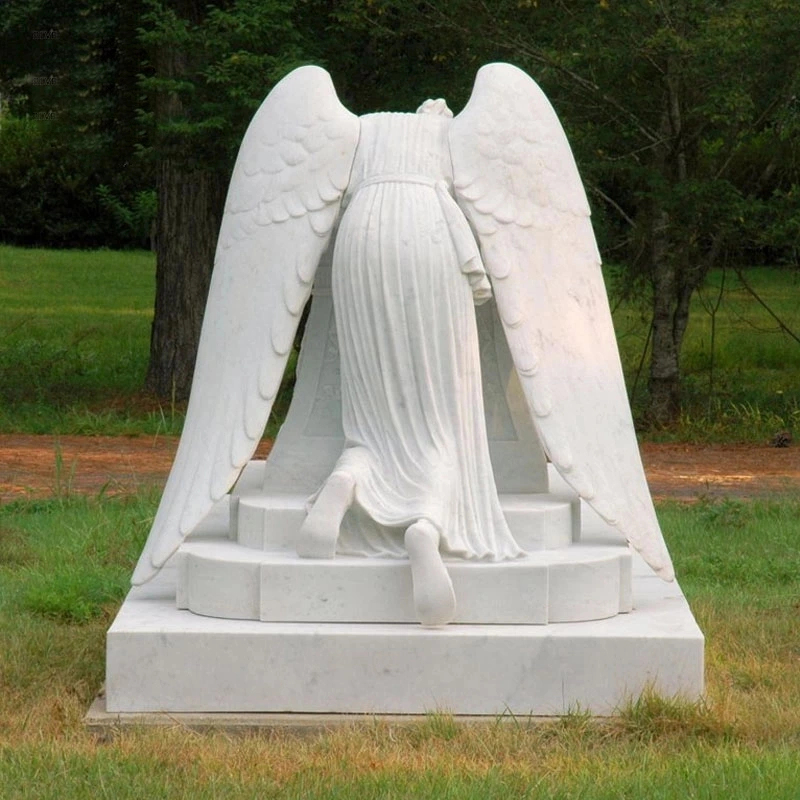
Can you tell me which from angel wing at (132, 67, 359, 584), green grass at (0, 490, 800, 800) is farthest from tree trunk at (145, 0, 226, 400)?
angel wing at (132, 67, 359, 584)

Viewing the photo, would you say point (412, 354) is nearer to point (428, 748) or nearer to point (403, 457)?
point (403, 457)

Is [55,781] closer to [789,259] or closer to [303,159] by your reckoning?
[303,159]

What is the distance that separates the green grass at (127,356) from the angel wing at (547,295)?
5.55 m

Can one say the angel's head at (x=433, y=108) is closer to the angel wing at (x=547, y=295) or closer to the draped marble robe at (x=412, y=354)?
the angel wing at (x=547, y=295)

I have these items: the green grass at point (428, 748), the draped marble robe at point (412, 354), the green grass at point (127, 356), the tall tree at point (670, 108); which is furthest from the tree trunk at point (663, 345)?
the draped marble robe at point (412, 354)

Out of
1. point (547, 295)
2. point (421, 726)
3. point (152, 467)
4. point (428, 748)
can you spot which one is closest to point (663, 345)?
point (152, 467)

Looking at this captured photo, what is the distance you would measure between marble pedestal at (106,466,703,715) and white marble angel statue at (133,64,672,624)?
0.33 meters

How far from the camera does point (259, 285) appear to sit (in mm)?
5305

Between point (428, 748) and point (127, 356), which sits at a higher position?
point (428, 748)

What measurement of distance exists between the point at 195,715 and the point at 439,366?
4.47 feet

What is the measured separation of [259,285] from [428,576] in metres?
1.19

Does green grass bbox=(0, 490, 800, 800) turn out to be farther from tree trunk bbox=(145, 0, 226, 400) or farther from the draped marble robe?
tree trunk bbox=(145, 0, 226, 400)

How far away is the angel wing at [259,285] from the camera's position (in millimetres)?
5188

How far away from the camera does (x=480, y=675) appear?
4.87 metres
